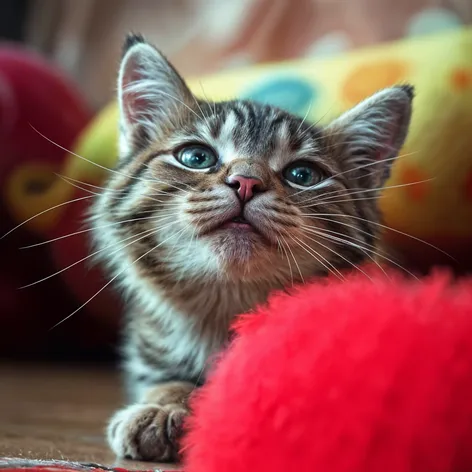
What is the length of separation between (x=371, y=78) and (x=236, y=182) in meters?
0.72

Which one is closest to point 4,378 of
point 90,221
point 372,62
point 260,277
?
point 90,221

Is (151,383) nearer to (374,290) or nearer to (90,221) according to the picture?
(90,221)

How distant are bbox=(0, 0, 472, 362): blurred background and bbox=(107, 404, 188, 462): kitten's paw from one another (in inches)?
25.8

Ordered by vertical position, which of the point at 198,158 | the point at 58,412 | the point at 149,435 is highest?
the point at 198,158

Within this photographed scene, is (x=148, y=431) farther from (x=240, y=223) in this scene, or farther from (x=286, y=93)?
(x=286, y=93)

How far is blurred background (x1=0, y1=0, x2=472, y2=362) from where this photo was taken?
1.69m

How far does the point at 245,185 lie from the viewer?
85 cm

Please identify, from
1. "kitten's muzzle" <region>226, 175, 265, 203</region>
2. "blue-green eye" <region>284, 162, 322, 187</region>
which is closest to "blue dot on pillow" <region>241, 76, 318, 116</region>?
"blue-green eye" <region>284, 162, 322, 187</region>

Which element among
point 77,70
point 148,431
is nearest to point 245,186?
point 148,431

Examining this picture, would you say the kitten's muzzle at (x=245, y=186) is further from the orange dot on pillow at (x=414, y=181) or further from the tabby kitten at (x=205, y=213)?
the orange dot on pillow at (x=414, y=181)

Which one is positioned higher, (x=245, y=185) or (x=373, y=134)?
(x=373, y=134)

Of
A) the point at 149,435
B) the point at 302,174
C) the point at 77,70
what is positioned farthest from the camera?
the point at 77,70

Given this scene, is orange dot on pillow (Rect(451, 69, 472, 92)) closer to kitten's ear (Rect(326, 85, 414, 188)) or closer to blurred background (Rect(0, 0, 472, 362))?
blurred background (Rect(0, 0, 472, 362))

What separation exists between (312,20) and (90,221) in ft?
4.18
